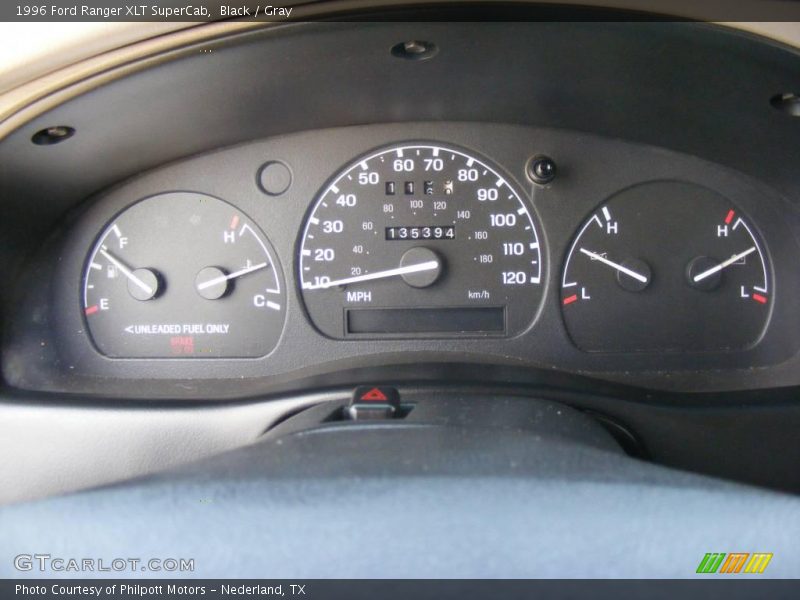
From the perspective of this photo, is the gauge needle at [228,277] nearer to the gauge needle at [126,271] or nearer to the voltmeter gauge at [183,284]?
the voltmeter gauge at [183,284]

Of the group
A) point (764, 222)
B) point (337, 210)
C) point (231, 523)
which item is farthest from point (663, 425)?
point (231, 523)

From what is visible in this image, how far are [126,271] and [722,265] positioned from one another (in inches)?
82.0

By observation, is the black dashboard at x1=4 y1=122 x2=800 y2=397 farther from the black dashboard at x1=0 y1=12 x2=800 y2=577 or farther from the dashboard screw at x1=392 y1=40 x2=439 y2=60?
the dashboard screw at x1=392 y1=40 x2=439 y2=60

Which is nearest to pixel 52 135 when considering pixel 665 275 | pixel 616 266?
pixel 616 266

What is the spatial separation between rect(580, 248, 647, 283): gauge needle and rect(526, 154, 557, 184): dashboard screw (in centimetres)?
28

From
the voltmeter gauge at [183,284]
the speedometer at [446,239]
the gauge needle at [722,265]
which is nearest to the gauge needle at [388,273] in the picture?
the speedometer at [446,239]

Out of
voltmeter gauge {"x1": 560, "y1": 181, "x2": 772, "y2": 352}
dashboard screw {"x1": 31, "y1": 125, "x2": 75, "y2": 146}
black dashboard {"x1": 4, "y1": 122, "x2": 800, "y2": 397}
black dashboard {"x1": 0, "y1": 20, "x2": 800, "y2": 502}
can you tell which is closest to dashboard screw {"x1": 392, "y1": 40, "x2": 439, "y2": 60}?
black dashboard {"x1": 0, "y1": 20, "x2": 800, "y2": 502}

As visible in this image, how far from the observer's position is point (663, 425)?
2.57 meters

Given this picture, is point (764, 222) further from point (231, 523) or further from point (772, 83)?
point (231, 523)

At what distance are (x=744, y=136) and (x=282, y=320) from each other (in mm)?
1664

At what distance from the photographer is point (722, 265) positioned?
9.46 ft

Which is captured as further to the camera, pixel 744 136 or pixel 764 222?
pixel 764 222

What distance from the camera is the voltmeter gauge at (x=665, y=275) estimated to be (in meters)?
2.90

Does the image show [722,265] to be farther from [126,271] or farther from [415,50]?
[126,271]
